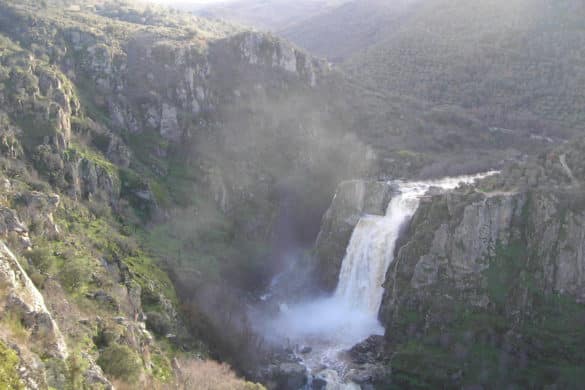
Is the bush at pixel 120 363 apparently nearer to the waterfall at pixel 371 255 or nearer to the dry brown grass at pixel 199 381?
the dry brown grass at pixel 199 381

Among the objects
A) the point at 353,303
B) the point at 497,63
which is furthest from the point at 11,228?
the point at 497,63

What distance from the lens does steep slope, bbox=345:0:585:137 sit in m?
96.1

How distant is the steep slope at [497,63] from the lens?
9612cm

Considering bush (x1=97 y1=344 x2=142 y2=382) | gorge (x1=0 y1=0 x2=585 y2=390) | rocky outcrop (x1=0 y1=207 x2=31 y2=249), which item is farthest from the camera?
gorge (x1=0 y1=0 x2=585 y2=390)

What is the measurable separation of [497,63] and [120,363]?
99.8 meters

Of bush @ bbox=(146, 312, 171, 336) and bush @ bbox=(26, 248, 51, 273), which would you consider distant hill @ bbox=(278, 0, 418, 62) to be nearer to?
bush @ bbox=(146, 312, 171, 336)

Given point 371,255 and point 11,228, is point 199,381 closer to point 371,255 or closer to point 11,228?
point 11,228

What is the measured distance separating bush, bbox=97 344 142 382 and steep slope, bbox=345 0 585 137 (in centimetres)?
8017

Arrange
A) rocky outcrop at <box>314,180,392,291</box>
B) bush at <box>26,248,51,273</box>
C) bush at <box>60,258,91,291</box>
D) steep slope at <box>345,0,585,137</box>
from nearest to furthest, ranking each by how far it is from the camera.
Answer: bush at <box>26,248,51,273</box>, bush at <box>60,258,91,291</box>, rocky outcrop at <box>314,180,392,291</box>, steep slope at <box>345,0,585,137</box>

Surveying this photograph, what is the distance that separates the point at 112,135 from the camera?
72.8 meters

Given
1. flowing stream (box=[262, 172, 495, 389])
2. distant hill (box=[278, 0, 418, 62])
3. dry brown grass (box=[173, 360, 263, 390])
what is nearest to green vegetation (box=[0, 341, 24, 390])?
dry brown grass (box=[173, 360, 263, 390])

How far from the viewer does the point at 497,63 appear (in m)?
109

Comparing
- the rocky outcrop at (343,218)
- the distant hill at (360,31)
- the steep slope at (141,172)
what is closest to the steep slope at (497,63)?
the distant hill at (360,31)

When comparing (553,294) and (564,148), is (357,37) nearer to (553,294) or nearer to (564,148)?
(564,148)
